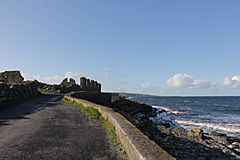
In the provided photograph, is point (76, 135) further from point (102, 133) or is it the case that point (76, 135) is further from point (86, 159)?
point (86, 159)

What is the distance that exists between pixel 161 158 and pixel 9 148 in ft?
13.0

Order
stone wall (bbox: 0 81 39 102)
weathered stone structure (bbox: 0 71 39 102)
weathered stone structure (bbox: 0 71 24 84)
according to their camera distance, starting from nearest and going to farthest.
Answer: stone wall (bbox: 0 81 39 102) → weathered stone structure (bbox: 0 71 39 102) → weathered stone structure (bbox: 0 71 24 84)

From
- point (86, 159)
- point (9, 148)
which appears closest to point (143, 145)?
point (86, 159)

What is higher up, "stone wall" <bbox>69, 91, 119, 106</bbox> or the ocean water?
"stone wall" <bbox>69, 91, 119, 106</bbox>

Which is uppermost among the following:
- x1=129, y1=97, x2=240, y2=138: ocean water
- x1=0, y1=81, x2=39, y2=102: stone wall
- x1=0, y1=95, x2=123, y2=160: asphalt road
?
x1=0, y1=81, x2=39, y2=102: stone wall

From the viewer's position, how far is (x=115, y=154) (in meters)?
3.84

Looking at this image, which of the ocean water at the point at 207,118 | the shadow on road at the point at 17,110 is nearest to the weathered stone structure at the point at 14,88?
the shadow on road at the point at 17,110

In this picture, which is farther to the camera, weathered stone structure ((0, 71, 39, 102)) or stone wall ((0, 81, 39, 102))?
weathered stone structure ((0, 71, 39, 102))

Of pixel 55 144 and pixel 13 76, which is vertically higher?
pixel 13 76

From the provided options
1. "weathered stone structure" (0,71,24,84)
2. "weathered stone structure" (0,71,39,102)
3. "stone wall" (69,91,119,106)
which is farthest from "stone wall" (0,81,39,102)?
"weathered stone structure" (0,71,24,84)

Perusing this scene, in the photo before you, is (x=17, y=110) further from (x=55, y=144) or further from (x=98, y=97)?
(x=98, y=97)

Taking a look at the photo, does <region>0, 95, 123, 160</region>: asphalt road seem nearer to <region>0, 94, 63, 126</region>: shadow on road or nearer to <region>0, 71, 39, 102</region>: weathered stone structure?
<region>0, 94, 63, 126</region>: shadow on road

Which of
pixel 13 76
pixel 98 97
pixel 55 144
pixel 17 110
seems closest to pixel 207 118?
pixel 98 97

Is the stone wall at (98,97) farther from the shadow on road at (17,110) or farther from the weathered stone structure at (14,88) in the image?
the shadow on road at (17,110)
